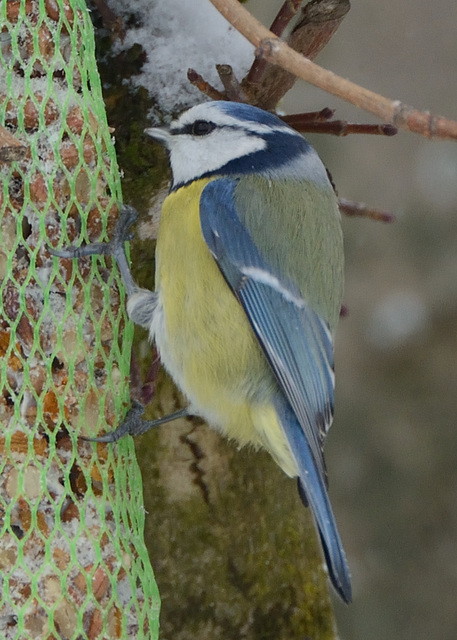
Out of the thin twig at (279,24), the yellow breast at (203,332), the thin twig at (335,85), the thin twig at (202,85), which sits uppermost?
the thin twig at (335,85)

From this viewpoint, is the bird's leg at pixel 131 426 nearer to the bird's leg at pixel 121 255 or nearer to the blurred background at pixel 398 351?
the bird's leg at pixel 121 255

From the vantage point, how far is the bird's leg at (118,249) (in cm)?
155

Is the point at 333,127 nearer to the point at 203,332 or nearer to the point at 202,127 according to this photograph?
the point at 202,127

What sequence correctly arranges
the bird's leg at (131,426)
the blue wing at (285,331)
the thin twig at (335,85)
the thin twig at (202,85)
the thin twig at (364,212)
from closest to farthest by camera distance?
the thin twig at (335,85)
the bird's leg at (131,426)
the blue wing at (285,331)
the thin twig at (202,85)
the thin twig at (364,212)

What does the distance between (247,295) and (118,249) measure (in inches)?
10.5

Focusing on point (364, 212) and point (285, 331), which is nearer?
point (285, 331)

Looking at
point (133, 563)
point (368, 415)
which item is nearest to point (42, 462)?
point (133, 563)

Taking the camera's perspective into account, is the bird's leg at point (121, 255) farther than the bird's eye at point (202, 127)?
No

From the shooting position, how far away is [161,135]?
1.84 meters

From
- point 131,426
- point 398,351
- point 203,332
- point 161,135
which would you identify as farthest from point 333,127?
point 398,351

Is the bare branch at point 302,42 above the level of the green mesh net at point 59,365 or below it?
above

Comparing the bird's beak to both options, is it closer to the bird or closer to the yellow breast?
the bird

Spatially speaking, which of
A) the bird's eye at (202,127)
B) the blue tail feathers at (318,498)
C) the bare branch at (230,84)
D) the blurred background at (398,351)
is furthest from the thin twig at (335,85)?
the blurred background at (398,351)

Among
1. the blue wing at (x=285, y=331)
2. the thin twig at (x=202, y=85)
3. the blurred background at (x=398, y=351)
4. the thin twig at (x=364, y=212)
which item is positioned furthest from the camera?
the blurred background at (x=398, y=351)
